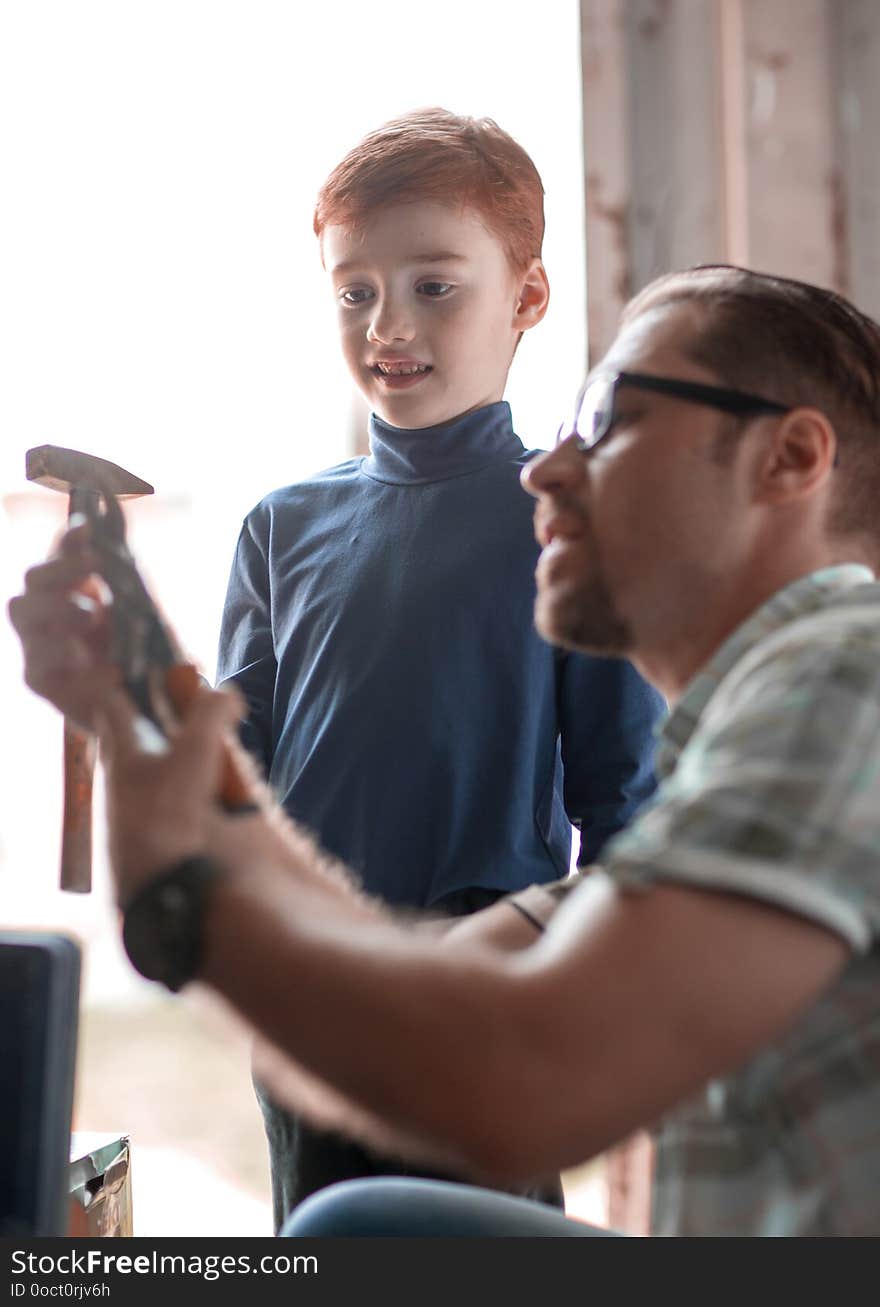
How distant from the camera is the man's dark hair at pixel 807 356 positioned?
94 cm

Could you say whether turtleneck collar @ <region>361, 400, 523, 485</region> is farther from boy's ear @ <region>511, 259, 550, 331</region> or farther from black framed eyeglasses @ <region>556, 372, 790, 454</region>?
black framed eyeglasses @ <region>556, 372, 790, 454</region>

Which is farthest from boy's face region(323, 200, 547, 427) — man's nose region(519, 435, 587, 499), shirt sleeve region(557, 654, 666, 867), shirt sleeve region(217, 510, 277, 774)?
man's nose region(519, 435, 587, 499)

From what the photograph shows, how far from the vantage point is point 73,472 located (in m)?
1.08

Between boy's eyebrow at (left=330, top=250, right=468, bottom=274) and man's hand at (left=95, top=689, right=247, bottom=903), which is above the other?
boy's eyebrow at (left=330, top=250, right=468, bottom=274)

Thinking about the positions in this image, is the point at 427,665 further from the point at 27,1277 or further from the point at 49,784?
the point at 49,784

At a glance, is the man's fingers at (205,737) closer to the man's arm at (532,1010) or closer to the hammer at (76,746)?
the man's arm at (532,1010)

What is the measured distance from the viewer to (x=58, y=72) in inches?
86.7

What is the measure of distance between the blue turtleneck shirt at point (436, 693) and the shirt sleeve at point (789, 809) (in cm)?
61

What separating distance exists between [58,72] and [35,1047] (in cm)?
187

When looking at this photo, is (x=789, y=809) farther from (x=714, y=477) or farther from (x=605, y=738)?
(x=605, y=738)

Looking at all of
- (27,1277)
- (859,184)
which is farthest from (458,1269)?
(859,184)

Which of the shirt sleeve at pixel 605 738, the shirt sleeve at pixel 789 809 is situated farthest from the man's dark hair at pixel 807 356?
the shirt sleeve at pixel 605 738

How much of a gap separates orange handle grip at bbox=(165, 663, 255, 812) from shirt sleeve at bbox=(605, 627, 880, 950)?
0.25 m

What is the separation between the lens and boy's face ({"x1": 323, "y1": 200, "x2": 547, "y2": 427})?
1392mm
